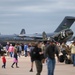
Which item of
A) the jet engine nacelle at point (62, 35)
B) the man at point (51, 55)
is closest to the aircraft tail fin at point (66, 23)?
the jet engine nacelle at point (62, 35)

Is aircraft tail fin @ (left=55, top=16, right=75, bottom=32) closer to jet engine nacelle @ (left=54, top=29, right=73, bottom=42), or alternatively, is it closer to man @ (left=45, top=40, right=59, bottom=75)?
jet engine nacelle @ (left=54, top=29, right=73, bottom=42)

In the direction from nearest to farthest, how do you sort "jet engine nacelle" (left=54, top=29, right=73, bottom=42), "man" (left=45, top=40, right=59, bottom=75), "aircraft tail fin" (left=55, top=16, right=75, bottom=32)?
"man" (left=45, top=40, right=59, bottom=75)
"jet engine nacelle" (left=54, top=29, right=73, bottom=42)
"aircraft tail fin" (left=55, top=16, right=75, bottom=32)

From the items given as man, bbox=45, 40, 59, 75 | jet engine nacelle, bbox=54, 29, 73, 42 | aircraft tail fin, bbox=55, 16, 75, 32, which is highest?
aircraft tail fin, bbox=55, 16, 75, 32

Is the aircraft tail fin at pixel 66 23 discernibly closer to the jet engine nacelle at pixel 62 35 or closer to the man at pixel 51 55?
the jet engine nacelle at pixel 62 35

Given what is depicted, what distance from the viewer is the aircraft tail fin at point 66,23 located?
2859 inches

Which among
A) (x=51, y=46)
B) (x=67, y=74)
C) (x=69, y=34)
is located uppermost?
(x=69, y=34)

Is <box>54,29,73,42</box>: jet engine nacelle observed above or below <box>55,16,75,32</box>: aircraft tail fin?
below

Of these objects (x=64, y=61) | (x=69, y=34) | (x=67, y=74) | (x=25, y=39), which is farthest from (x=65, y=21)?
(x=67, y=74)

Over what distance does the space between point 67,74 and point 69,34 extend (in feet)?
119

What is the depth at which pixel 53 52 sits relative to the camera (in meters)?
15.9

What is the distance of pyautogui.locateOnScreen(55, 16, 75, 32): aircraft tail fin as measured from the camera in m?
72.6

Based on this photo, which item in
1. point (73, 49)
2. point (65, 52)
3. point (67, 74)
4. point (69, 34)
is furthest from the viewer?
point (69, 34)

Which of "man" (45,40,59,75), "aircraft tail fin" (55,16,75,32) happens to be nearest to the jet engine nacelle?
"aircraft tail fin" (55,16,75,32)

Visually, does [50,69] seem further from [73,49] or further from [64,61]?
[64,61]
